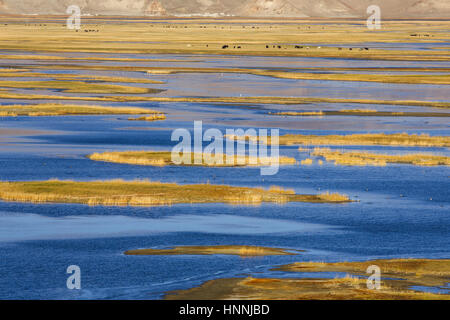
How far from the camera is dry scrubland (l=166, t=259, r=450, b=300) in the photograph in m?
31.6

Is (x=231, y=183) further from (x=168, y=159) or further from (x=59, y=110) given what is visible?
(x=59, y=110)

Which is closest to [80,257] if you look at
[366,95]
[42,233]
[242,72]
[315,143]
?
[42,233]

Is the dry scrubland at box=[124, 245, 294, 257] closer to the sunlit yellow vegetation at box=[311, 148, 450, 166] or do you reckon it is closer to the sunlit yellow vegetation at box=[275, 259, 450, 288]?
the sunlit yellow vegetation at box=[275, 259, 450, 288]

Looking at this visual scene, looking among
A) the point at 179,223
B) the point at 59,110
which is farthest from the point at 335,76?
the point at 179,223

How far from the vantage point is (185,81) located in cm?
11981

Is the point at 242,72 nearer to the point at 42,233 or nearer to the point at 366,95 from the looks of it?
the point at 366,95

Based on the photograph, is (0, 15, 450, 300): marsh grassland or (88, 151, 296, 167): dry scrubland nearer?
(0, 15, 450, 300): marsh grassland

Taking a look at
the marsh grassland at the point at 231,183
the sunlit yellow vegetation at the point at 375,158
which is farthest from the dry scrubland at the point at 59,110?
the sunlit yellow vegetation at the point at 375,158

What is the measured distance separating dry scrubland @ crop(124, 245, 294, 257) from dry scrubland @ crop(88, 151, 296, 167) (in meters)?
21.3

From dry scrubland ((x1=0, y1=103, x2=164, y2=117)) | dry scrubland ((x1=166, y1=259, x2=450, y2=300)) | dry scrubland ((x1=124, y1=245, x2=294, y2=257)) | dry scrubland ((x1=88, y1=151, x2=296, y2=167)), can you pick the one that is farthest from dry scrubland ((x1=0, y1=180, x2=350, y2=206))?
dry scrubland ((x1=0, y1=103, x2=164, y2=117))

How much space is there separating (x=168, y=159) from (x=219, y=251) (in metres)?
23.9
